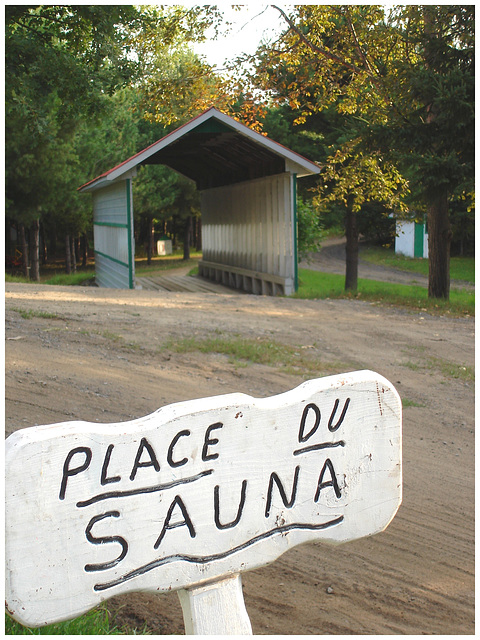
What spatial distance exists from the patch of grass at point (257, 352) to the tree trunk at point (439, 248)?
810cm

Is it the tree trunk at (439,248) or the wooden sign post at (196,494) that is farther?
the tree trunk at (439,248)

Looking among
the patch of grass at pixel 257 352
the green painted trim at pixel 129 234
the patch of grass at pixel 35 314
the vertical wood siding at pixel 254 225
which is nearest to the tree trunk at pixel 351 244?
the vertical wood siding at pixel 254 225

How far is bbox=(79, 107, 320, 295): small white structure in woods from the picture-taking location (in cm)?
1568

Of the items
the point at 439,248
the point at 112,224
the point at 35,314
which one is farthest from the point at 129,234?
the point at 439,248

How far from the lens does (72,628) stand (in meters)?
2.76

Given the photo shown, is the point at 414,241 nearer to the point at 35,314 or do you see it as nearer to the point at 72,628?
the point at 35,314

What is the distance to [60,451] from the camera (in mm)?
1573

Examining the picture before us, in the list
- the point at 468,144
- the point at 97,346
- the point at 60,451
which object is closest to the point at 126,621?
the point at 60,451

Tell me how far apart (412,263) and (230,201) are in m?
18.6

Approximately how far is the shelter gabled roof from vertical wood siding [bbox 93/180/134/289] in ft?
1.97

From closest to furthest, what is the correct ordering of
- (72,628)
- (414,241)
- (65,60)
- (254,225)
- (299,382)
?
(72,628)
(65,60)
(299,382)
(254,225)
(414,241)

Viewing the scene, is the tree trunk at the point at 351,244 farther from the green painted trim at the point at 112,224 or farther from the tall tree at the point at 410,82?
the green painted trim at the point at 112,224

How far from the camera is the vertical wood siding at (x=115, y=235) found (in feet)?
54.6

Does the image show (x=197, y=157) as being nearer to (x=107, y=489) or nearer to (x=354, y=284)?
(x=354, y=284)
